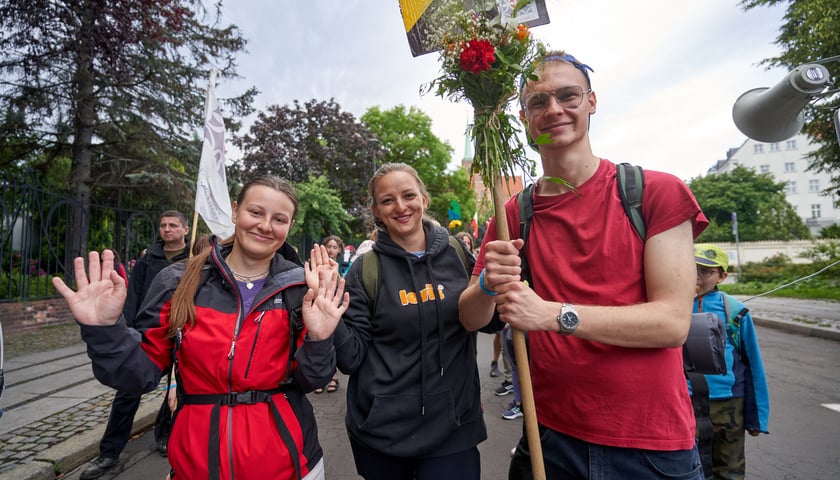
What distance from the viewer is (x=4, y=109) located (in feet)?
34.4

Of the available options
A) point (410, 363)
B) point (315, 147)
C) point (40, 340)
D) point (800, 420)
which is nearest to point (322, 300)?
point (410, 363)

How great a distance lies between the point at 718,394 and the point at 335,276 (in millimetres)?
2636

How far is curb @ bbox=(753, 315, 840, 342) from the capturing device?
28.3 feet

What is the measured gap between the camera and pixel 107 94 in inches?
446

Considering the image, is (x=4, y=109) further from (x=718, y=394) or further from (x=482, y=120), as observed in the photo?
(x=718, y=394)

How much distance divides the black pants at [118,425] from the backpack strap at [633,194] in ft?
13.2

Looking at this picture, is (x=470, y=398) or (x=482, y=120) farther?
(x=470, y=398)

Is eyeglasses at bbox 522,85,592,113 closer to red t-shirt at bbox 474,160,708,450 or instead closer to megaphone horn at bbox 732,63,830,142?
red t-shirt at bbox 474,160,708,450

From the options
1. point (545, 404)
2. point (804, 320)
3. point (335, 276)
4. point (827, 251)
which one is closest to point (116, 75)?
point (335, 276)

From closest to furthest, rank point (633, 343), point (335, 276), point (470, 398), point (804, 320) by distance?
1. point (633, 343)
2. point (335, 276)
3. point (470, 398)
4. point (804, 320)

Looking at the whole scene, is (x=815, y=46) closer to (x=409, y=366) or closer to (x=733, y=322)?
(x=733, y=322)

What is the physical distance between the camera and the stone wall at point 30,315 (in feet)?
26.9

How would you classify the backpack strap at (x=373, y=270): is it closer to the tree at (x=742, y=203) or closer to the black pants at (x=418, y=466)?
the black pants at (x=418, y=466)

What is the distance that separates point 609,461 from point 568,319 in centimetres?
52
